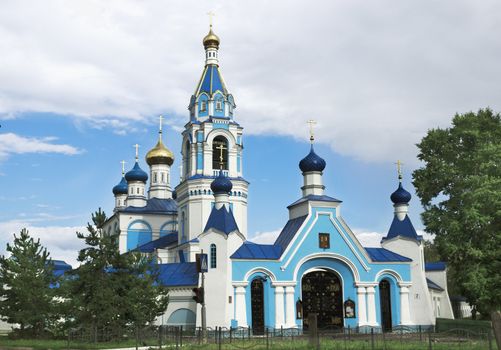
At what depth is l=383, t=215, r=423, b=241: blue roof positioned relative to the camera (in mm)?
36719

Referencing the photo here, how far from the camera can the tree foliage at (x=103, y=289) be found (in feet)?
80.9

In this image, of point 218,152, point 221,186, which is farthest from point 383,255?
point 218,152

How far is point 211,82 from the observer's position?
44.2 metres

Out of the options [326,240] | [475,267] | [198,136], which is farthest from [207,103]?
[475,267]

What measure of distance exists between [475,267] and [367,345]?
11046mm

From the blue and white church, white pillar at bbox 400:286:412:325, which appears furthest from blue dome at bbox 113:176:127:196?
white pillar at bbox 400:286:412:325

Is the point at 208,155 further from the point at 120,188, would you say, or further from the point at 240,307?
the point at 120,188

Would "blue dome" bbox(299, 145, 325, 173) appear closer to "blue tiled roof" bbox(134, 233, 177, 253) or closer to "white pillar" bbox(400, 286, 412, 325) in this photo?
"white pillar" bbox(400, 286, 412, 325)

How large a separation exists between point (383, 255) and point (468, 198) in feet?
22.6

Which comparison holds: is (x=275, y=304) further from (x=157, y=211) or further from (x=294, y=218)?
(x=157, y=211)

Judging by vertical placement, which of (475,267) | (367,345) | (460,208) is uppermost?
(460,208)

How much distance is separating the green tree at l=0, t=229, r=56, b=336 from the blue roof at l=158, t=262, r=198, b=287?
20.5ft

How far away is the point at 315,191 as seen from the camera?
36.4 meters

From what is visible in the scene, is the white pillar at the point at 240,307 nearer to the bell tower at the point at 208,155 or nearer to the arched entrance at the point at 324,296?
the arched entrance at the point at 324,296
